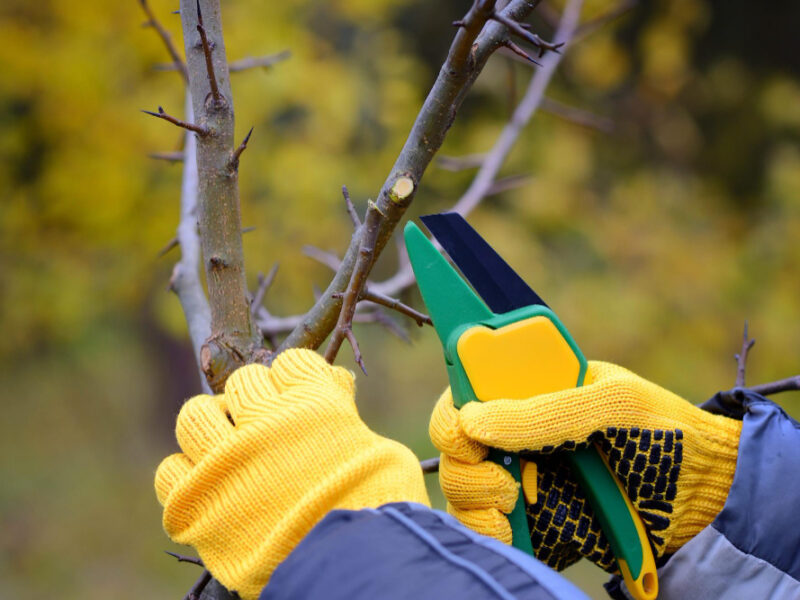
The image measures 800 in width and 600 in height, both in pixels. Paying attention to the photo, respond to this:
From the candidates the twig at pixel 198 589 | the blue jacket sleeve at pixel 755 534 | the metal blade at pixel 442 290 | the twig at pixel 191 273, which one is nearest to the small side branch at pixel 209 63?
the twig at pixel 191 273

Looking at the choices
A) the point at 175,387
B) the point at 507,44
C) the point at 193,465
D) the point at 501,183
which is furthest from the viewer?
the point at 175,387

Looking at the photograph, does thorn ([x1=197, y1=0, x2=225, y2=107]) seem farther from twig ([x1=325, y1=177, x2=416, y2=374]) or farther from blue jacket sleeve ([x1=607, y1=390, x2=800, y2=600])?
blue jacket sleeve ([x1=607, y1=390, x2=800, y2=600])

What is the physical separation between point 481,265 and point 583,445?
0.66ft

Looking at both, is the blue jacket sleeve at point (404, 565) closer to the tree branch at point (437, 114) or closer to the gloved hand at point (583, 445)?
the gloved hand at point (583, 445)

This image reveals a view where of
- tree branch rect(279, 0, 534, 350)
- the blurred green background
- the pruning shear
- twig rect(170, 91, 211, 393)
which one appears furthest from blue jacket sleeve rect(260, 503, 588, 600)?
the blurred green background

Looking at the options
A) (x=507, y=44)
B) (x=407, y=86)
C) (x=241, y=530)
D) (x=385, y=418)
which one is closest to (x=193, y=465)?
(x=241, y=530)

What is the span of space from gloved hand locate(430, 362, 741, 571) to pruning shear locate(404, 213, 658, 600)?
15 millimetres

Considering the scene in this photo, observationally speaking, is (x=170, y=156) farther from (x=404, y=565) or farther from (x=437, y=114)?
(x=404, y=565)

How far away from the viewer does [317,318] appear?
79cm

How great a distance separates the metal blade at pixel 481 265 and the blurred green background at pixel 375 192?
1863 mm

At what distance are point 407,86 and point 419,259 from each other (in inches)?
81.6

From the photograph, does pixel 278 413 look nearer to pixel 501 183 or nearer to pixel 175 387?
pixel 501 183

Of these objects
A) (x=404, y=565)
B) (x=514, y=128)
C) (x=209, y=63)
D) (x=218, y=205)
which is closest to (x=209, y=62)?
(x=209, y=63)

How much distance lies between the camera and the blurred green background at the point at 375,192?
2.49m
